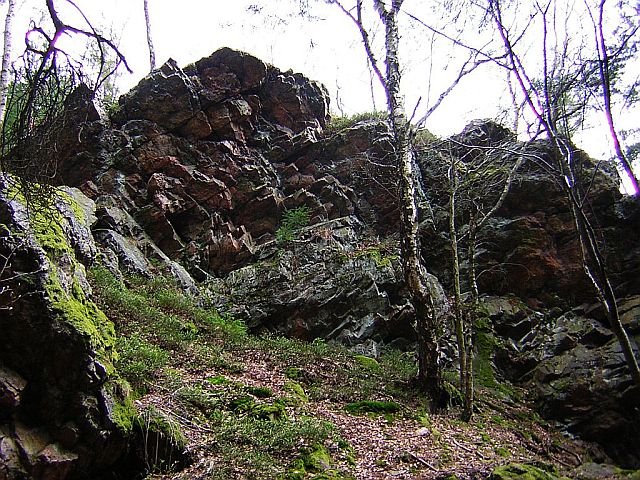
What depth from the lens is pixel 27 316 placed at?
172 inches

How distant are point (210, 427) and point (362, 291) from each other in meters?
8.84

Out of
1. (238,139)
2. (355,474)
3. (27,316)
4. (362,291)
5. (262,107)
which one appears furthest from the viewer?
(262,107)

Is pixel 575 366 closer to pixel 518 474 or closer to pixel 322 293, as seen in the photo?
pixel 322 293

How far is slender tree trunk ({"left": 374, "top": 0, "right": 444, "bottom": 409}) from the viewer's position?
8.70 metres

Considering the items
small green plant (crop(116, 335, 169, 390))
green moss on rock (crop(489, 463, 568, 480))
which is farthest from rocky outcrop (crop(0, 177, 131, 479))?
green moss on rock (crop(489, 463, 568, 480))

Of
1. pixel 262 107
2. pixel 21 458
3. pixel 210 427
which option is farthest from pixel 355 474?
pixel 262 107

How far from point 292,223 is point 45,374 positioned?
12.4 metres

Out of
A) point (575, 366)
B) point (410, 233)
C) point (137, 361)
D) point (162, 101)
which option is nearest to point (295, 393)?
point (137, 361)

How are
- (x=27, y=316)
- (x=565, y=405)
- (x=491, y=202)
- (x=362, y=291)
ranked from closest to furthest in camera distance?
(x=27, y=316), (x=565, y=405), (x=362, y=291), (x=491, y=202)

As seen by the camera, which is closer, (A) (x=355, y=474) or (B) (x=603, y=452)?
(A) (x=355, y=474)

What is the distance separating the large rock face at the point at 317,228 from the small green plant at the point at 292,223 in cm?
21

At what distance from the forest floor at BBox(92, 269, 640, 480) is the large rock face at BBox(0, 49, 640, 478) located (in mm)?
1554

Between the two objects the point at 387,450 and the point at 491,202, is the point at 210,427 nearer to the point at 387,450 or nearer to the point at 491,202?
the point at 387,450

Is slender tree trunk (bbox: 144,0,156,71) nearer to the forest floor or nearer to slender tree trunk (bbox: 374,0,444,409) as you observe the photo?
the forest floor
